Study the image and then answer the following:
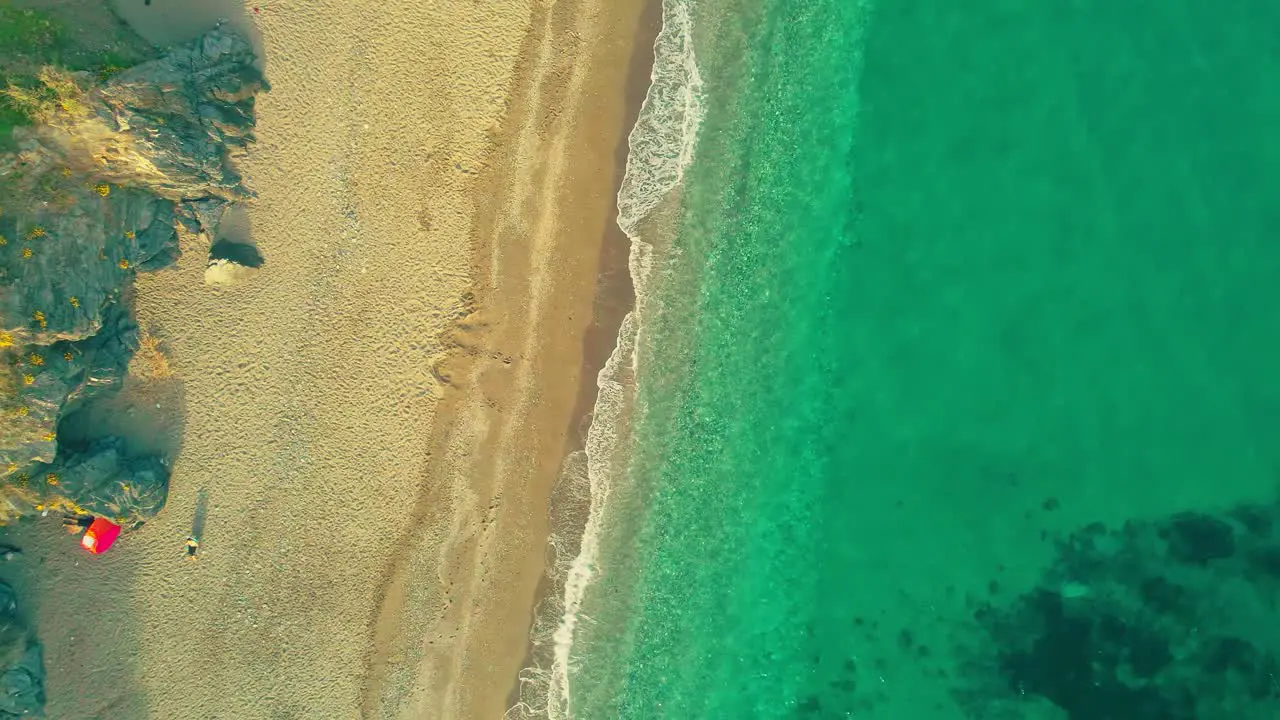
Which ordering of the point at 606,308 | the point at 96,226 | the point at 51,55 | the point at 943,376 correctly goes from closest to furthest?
1. the point at 51,55
2. the point at 96,226
3. the point at 606,308
4. the point at 943,376

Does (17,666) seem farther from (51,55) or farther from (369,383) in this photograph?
(51,55)

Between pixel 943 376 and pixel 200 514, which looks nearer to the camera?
pixel 200 514

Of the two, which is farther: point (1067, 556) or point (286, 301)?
point (1067, 556)

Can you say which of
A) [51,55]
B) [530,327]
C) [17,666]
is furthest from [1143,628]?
[51,55]

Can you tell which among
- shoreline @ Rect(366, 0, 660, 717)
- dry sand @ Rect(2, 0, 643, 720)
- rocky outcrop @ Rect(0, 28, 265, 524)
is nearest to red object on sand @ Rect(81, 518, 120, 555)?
rocky outcrop @ Rect(0, 28, 265, 524)

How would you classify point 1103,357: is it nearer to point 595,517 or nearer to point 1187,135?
point 1187,135

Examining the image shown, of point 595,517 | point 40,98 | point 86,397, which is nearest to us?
point 40,98

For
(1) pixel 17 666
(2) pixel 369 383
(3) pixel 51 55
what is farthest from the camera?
(2) pixel 369 383

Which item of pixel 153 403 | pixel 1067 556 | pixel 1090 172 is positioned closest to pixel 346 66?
pixel 153 403
